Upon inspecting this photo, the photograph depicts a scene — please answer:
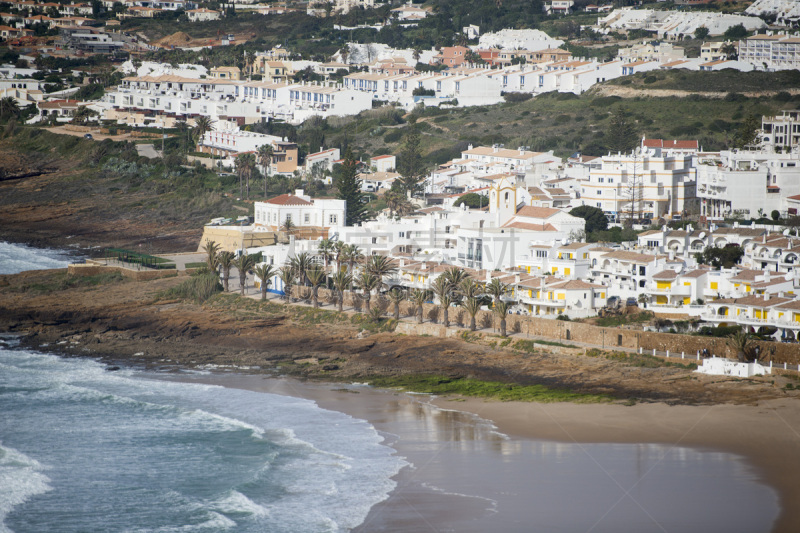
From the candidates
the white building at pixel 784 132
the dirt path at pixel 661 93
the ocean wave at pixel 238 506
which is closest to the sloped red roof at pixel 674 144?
the white building at pixel 784 132

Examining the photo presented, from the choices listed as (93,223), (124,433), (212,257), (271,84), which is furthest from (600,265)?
(271,84)

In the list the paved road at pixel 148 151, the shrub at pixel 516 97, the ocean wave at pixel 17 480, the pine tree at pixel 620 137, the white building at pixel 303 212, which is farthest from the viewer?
the shrub at pixel 516 97

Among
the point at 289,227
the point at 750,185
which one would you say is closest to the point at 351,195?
the point at 289,227

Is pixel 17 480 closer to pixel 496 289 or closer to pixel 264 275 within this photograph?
pixel 264 275

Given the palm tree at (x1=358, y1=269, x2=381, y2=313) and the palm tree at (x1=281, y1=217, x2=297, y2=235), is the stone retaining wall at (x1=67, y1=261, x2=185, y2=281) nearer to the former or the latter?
the palm tree at (x1=281, y1=217, x2=297, y2=235)

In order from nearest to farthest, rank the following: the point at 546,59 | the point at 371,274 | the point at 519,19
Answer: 1. the point at 371,274
2. the point at 546,59
3. the point at 519,19

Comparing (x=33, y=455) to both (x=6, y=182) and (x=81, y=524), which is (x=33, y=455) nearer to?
(x=81, y=524)

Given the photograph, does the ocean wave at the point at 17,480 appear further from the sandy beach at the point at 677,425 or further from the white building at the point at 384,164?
the white building at the point at 384,164

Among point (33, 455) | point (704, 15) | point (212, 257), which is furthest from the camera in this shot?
point (704, 15)

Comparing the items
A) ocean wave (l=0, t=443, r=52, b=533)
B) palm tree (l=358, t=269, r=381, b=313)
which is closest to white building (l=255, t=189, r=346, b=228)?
palm tree (l=358, t=269, r=381, b=313)
